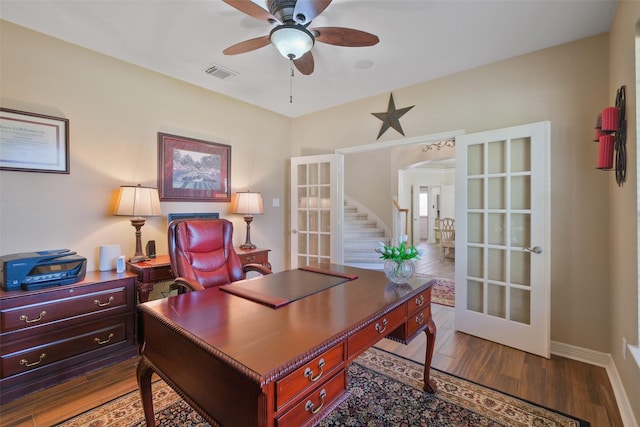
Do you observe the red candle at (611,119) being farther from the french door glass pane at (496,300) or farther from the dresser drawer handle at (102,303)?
the dresser drawer handle at (102,303)

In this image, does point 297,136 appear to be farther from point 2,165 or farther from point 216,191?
point 2,165

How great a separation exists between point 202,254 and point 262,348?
1563mm

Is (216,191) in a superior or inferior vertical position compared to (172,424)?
superior

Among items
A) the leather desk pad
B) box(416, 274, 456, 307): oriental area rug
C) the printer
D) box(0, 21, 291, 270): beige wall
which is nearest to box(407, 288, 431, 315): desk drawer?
the leather desk pad

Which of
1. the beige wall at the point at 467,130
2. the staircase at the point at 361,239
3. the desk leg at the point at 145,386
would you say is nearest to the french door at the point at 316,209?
the staircase at the point at 361,239

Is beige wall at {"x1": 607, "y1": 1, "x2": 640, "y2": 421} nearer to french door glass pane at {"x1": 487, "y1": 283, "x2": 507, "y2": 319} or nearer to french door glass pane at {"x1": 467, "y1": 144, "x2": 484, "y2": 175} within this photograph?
french door glass pane at {"x1": 487, "y1": 283, "x2": 507, "y2": 319}

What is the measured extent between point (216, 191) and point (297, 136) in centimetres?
165

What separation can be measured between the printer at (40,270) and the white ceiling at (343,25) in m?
1.81

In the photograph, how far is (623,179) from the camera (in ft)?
6.11

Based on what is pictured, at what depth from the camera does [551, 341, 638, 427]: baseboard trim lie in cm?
172

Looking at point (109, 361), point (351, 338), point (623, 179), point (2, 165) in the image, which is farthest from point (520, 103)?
point (2, 165)

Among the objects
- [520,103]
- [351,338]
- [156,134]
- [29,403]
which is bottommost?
[29,403]

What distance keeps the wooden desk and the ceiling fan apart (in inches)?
62.7

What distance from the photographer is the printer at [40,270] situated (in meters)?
2.00
